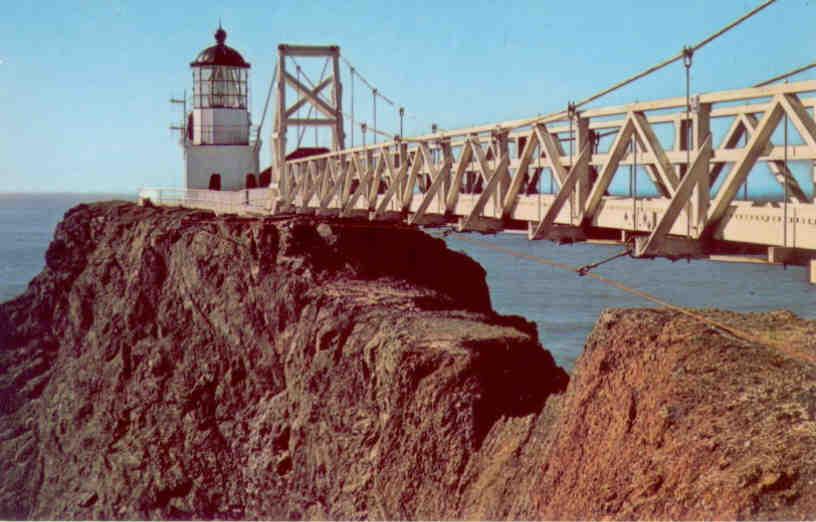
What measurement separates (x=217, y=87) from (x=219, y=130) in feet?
7.11

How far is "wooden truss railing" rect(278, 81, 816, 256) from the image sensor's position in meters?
10.5

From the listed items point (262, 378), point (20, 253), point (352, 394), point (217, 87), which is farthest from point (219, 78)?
point (20, 253)

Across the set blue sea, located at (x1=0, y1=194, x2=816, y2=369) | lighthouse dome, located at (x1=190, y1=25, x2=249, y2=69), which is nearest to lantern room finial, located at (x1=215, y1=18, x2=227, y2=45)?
lighthouse dome, located at (x1=190, y1=25, x2=249, y2=69)

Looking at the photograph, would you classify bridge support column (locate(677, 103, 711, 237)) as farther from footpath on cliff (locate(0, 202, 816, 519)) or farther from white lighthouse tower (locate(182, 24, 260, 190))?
white lighthouse tower (locate(182, 24, 260, 190))

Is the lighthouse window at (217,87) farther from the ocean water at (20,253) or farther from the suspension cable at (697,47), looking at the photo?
the suspension cable at (697,47)

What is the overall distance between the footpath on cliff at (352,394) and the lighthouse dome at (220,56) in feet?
35.3

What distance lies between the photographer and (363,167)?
26016mm

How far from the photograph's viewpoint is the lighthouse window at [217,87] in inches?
2005

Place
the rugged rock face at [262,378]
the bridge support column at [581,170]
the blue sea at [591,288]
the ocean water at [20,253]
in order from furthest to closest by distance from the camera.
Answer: the ocean water at [20,253], the blue sea at [591,288], the rugged rock face at [262,378], the bridge support column at [581,170]

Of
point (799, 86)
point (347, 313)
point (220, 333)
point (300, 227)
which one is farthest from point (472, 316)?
point (799, 86)

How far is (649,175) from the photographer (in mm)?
14023

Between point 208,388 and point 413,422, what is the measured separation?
10964mm

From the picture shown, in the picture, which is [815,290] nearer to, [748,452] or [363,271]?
[363,271]

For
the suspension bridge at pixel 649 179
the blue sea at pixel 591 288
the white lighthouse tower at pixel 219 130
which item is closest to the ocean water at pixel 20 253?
the blue sea at pixel 591 288
